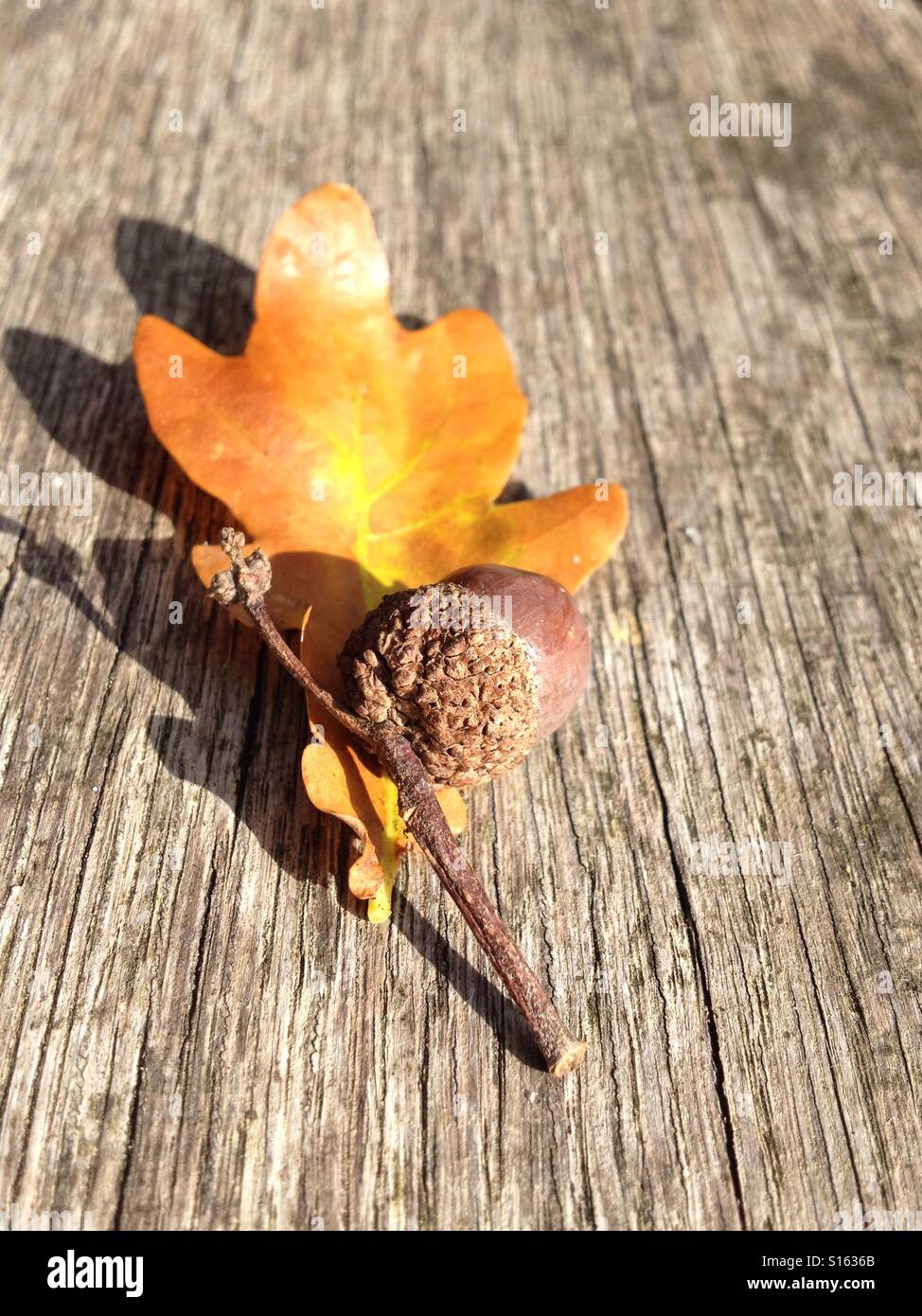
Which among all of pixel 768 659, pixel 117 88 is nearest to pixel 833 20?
pixel 117 88

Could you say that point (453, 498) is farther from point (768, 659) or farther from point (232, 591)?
point (768, 659)

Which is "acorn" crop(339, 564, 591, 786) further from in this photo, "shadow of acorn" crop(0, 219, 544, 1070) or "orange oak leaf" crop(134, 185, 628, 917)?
"shadow of acorn" crop(0, 219, 544, 1070)

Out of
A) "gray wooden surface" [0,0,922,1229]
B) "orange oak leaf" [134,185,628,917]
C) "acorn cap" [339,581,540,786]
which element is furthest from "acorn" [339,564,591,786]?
"gray wooden surface" [0,0,922,1229]

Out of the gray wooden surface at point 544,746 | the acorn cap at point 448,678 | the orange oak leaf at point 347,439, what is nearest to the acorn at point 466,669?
the acorn cap at point 448,678

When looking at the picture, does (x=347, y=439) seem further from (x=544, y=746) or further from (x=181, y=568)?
(x=544, y=746)

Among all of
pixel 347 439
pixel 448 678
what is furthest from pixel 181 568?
pixel 448 678

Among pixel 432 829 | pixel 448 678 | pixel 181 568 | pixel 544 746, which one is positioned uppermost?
pixel 448 678
